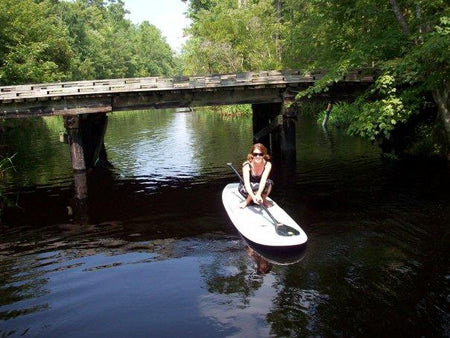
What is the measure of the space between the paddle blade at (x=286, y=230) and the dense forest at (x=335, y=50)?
19.0 ft

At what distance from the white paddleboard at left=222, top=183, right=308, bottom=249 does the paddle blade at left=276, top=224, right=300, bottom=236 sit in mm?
76

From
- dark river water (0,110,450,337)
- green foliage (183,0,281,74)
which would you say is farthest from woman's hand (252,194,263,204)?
green foliage (183,0,281,74)

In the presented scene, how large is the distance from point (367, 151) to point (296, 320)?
51.9 feet

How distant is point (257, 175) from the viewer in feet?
33.4

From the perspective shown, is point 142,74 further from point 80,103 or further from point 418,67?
point 418,67

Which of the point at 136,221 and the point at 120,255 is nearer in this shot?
the point at 120,255

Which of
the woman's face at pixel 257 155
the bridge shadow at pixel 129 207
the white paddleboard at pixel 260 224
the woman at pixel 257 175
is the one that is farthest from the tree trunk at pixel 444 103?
the bridge shadow at pixel 129 207

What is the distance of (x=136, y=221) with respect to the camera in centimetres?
1148

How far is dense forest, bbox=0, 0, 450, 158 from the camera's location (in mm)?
13031

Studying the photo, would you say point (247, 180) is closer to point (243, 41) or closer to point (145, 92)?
point (145, 92)

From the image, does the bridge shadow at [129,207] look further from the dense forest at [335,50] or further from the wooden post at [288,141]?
the dense forest at [335,50]

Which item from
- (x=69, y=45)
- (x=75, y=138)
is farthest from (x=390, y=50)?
(x=69, y=45)

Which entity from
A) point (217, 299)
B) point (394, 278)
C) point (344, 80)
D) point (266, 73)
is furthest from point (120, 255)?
point (344, 80)

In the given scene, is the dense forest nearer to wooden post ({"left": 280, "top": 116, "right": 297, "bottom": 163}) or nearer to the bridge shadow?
wooden post ({"left": 280, "top": 116, "right": 297, "bottom": 163})
